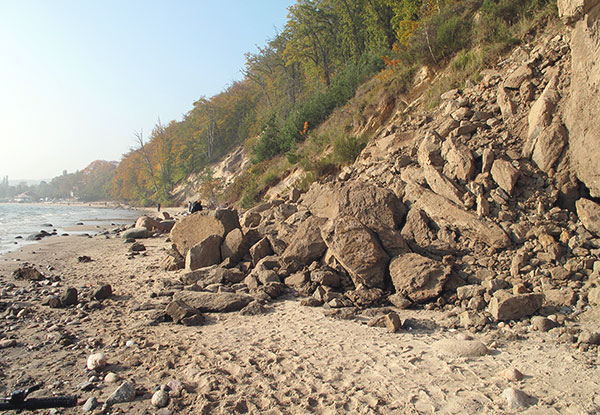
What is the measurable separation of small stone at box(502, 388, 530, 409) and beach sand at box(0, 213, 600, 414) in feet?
0.12

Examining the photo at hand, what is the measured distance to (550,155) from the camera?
6.32 metres

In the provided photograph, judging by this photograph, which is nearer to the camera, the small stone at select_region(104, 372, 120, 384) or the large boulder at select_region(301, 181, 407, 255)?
the small stone at select_region(104, 372, 120, 384)

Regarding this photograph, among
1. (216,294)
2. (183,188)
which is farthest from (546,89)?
(183,188)

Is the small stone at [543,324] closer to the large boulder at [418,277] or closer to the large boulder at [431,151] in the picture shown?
the large boulder at [418,277]

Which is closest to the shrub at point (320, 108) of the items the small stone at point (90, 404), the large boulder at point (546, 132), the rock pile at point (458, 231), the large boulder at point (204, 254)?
the rock pile at point (458, 231)

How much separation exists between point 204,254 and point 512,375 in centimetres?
590

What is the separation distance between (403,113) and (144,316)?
9.90 meters

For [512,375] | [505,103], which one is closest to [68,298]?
[512,375]

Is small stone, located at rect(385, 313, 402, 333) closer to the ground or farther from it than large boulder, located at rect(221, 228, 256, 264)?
closer to the ground

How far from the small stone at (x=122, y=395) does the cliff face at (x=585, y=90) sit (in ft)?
22.4

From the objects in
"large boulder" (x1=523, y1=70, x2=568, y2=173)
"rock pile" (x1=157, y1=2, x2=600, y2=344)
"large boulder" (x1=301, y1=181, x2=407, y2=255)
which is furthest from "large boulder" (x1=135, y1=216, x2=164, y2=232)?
"large boulder" (x1=523, y1=70, x2=568, y2=173)

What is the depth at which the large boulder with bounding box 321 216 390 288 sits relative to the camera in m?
5.60

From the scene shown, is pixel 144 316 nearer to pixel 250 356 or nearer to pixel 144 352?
pixel 144 352

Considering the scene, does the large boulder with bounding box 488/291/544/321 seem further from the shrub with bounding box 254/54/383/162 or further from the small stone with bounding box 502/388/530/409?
the shrub with bounding box 254/54/383/162
